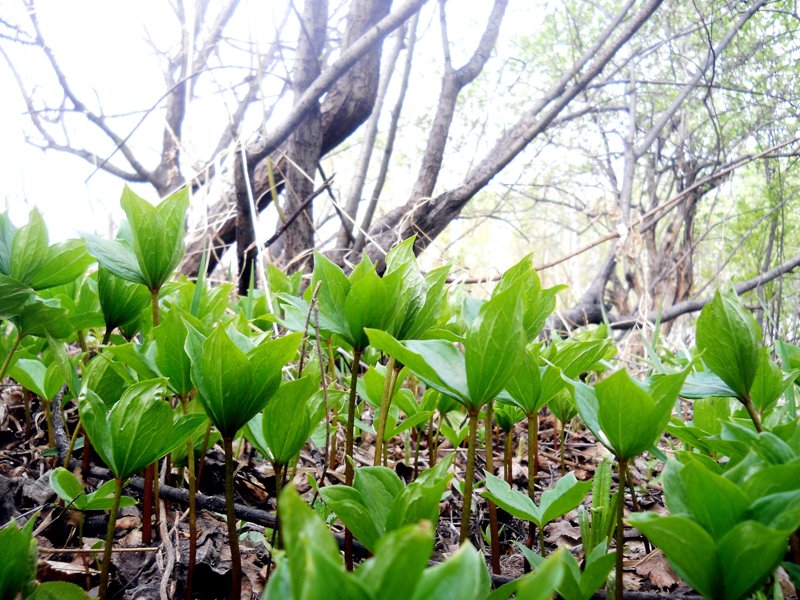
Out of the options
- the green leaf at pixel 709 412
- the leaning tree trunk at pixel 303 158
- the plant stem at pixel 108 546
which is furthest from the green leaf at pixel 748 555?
the leaning tree trunk at pixel 303 158

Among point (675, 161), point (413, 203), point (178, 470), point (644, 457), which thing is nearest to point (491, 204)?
point (675, 161)

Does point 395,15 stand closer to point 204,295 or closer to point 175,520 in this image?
point 204,295

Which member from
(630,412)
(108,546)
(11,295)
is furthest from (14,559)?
(630,412)

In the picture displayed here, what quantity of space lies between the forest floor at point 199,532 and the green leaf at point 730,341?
25 cm

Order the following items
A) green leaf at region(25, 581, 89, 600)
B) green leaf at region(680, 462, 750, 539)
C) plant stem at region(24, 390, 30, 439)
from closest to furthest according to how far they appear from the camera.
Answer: green leaf at region(680, 462, 750, 539), green leaf at region(25, 581, 89, 600), plant stem at region(24, 390, 30, 439)

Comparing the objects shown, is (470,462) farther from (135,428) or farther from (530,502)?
(135,428)

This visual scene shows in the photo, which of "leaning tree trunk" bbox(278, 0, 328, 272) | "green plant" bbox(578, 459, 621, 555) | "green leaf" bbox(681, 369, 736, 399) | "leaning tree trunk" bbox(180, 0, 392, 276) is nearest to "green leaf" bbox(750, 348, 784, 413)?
"green leaf" bbox(681, 369, 736, 399)

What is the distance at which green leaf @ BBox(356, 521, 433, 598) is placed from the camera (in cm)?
30

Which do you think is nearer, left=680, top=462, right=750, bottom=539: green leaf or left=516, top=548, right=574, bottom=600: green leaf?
left=516, top=548, right=574, bottom=600: green leaf

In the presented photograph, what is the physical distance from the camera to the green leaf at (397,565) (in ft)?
0.98

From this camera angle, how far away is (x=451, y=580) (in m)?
0.31

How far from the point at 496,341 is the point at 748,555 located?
0.79 ft

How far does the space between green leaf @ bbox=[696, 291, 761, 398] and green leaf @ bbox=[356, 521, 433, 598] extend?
459 millimetres

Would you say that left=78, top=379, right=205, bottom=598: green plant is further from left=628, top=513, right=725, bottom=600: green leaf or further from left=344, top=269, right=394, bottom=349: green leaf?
left=628, top=513, right=725, bottom=600: green leaf
